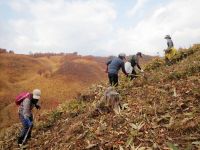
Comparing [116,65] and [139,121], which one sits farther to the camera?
[116,65]

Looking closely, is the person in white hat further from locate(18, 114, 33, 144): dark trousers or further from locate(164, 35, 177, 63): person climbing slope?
locate(164, 35, 177, 63): person climbing slope

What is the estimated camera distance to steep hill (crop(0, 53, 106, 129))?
120 ft

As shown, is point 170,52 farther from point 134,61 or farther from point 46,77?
point 46,77

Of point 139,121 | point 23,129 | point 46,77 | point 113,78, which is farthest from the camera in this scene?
point 46,77

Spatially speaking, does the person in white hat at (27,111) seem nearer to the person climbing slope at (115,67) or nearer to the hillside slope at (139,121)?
the hillside slope at (139,121)

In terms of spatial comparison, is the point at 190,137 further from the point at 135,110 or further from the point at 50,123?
the point at 50,123

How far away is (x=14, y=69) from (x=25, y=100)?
96.2 feet

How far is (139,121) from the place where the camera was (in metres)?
13.4

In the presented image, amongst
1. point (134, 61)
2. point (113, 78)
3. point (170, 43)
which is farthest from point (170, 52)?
point (113, 78)

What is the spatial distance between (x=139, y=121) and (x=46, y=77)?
29337 mm

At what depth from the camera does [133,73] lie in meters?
20.8

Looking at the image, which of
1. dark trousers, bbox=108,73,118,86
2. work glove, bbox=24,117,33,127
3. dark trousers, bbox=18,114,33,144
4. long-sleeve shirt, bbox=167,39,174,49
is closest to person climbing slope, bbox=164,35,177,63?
long-sleeve shirt, bbox=167,39,174,49

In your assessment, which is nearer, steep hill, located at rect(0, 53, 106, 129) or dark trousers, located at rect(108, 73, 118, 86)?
dark trousers, located at rect(108, 73, 118, 86)

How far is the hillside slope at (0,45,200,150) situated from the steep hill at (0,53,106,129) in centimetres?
1553
